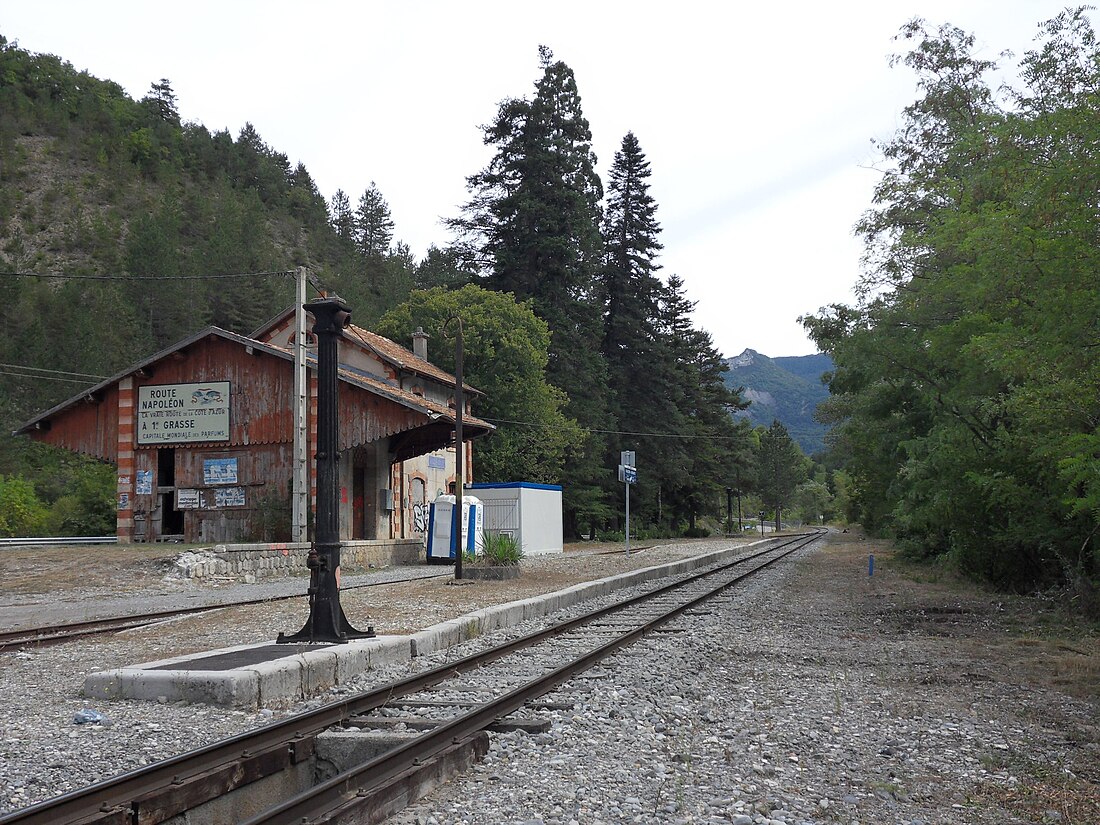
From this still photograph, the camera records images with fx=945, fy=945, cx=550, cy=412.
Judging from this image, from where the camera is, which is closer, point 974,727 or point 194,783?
point 194,783

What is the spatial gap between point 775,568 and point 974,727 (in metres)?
20.6

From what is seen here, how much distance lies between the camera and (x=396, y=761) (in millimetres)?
5148

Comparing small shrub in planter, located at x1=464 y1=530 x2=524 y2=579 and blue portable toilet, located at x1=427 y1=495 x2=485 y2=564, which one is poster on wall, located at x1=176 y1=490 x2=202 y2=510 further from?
small shrub in planter, located at x1=464 y1=530 x2=524 y2=579

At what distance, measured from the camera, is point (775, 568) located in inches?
1041

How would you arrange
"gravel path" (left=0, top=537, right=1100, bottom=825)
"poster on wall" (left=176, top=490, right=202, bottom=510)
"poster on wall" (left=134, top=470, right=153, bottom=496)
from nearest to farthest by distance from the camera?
1. "gravel path" (left=0, top=537, right=1100, bottom=825)
2. "poster on wall" (left=176, top=490, right=202, bottom=510)
3. "poster on wall" (left=134, top=470, right=153, bottom=496)

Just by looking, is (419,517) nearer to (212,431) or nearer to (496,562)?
(212,431)

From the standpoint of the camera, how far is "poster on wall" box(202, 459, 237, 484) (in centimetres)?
2731

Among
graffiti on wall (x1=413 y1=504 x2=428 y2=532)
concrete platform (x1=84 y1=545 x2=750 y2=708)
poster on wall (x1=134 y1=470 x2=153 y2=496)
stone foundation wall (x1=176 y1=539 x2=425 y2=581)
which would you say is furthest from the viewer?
graffiti on wall (x1=413 y1=504 x2=428 y2=532)

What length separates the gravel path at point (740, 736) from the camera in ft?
15.2

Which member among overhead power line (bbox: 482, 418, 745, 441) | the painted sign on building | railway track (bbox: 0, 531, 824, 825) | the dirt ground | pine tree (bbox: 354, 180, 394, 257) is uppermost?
pine tree (bbox: 354, 180, 394, 257)

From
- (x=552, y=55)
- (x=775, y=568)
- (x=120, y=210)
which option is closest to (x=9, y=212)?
(x=120, y=210)

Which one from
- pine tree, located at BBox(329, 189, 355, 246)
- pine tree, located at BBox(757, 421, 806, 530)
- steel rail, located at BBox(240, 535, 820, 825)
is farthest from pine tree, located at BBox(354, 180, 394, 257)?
steel rail, located at BBox(240, 535, 820, 825)

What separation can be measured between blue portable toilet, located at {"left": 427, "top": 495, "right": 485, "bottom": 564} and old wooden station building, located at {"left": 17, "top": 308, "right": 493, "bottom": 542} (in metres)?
2.39

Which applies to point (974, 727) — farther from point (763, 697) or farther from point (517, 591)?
point (517, 591)
